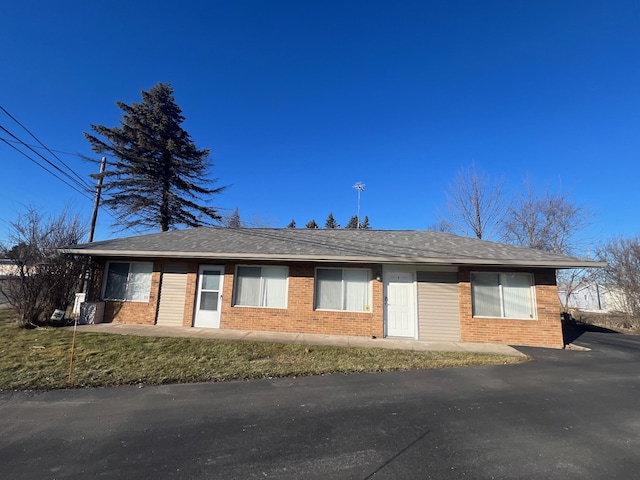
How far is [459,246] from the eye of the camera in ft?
36.2

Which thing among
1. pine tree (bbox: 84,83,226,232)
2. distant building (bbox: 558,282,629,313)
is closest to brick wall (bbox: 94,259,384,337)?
pine tree (bbox: 84,83,226,232)

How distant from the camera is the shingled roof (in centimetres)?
962

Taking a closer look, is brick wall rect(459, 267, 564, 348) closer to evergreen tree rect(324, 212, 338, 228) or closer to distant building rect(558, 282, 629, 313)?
distant building rect(558, 282, 629, 313)

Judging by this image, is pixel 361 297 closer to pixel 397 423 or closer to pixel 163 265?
pixel 397 423

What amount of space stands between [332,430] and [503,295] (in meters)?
8.40

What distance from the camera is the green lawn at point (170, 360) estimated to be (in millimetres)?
5562

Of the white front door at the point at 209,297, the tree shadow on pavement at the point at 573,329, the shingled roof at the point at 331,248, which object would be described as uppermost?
the shingled roof at the point at 331,248

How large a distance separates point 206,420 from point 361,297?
7043 millimetres

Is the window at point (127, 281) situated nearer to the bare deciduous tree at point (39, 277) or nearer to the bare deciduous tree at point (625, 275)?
the bare deciduous tree at point (39, 277)

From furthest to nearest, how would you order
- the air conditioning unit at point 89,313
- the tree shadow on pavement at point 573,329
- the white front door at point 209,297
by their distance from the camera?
the tree shadow on pavement at point 573,329, the white front door at point 209,297, the air conditioning unit at point 89,313

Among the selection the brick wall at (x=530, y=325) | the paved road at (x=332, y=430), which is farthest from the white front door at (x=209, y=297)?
the brick wall at (x=530, y=325)

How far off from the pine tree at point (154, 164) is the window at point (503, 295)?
20.4m

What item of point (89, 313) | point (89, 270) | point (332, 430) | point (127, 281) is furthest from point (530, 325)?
point (89, 270)

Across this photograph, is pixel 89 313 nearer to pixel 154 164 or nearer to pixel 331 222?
pixel 154 164
